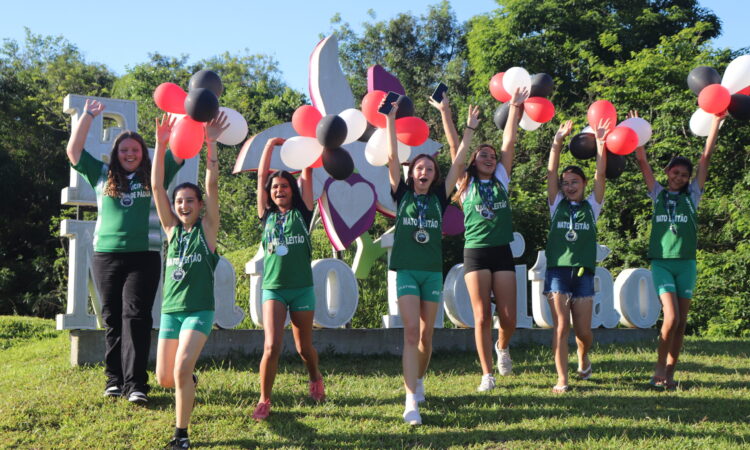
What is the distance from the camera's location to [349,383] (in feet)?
19.6

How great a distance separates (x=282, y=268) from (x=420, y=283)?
0.94 metres

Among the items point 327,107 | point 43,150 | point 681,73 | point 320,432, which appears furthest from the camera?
point 43,150

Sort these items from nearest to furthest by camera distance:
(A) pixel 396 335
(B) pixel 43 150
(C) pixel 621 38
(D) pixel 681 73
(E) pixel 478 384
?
(E) pixel 478 384 < (A) pixel 396 335 < (D) pixel 681 73 < (C) pixel 621 38 < (B) pixel 43 150

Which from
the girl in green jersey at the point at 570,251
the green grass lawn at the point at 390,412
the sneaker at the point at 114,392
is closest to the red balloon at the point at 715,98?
the girl in green jersey at the point at 570,251

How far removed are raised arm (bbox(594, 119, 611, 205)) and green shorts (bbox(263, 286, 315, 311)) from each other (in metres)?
2.41

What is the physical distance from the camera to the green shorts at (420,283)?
4707 mm

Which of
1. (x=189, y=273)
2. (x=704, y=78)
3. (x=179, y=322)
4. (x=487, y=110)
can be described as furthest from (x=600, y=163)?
(x=487, y=110)

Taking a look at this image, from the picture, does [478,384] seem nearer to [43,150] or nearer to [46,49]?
[43,150]

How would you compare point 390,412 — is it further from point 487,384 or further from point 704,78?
point 704,78

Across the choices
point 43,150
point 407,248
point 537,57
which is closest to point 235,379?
point 407,248

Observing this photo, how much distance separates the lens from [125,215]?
198 inches

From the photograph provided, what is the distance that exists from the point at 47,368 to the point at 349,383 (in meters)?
3.02

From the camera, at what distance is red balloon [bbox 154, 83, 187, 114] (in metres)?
4.89

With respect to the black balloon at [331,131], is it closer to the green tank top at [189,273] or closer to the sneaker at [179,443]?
the green tank top at [189,273]
